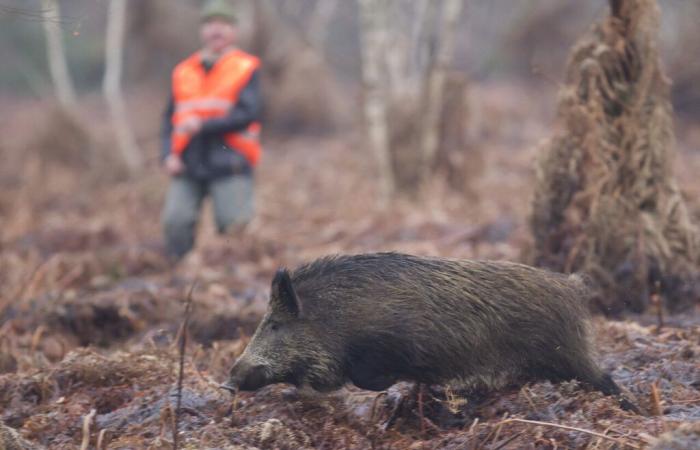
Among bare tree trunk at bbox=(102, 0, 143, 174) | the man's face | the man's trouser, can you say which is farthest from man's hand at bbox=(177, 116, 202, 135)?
bare tree trunk at bbox=(102, 0, 143, 174)

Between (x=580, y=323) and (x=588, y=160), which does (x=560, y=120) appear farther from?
(x=580, y=323)

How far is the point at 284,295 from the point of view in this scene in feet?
13.5

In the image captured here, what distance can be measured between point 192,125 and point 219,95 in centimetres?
46

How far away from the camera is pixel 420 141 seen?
13.1m

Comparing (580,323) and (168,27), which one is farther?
(168,27)

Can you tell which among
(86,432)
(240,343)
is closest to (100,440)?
(86,432)

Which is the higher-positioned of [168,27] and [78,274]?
[168,27]

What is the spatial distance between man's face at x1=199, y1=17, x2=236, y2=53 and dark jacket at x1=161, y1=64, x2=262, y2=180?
17.5 inches

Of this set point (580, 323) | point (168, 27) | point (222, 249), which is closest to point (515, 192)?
point (222, 249)

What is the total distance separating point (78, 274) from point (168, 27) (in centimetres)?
1704

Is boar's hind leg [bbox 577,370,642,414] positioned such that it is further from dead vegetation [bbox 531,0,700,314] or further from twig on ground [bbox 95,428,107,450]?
twig on ground [bbox 95,428,107,450]

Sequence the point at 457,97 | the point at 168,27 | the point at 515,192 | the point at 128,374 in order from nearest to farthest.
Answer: the point at 128,374
the point at 457,97
the point at 515,192
the point at 168,27

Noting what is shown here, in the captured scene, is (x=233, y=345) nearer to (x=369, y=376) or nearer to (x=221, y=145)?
(x=369, y=376)

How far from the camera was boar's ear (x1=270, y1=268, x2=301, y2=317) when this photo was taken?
160 inches
